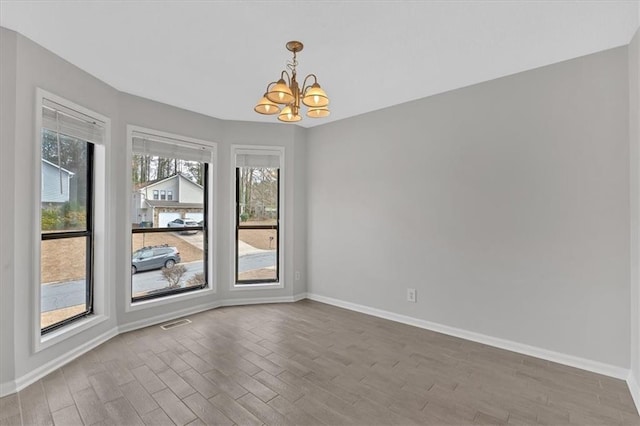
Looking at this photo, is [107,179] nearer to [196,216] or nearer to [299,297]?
[196,216]

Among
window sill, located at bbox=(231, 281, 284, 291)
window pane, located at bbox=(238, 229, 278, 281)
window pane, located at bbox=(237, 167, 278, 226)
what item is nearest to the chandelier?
window pane, located at bbox=(237, 167, 278, 226)

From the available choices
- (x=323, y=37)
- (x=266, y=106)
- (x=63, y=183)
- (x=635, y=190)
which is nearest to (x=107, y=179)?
(x=63, y=183)

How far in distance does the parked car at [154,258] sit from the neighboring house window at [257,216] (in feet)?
2.76

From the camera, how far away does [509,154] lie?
294 centimetres

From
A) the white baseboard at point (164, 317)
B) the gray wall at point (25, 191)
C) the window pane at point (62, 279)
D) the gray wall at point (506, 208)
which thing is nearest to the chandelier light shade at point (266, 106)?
the gray wall at point (25, 191)

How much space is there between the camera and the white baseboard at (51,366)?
2243 millimetres

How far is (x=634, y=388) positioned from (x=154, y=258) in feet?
15.2

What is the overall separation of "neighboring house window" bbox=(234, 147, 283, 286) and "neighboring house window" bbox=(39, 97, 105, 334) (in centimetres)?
174

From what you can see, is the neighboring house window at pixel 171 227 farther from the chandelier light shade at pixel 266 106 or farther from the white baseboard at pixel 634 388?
the white baseboard at pixel 634 388

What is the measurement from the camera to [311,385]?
2.36 m

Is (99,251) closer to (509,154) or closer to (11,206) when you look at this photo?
(11,206)

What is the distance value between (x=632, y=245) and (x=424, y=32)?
224cm

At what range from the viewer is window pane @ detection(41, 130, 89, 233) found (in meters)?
2.67

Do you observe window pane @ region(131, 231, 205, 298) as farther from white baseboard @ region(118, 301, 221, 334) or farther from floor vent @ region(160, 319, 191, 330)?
floor vent @ region(160, 319, 191, 330)
